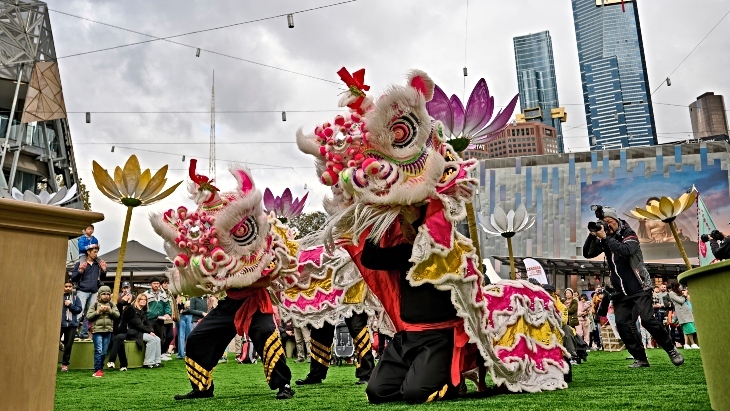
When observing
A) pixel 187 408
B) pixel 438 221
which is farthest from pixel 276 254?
pixel 438 221

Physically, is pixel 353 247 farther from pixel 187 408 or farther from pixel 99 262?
pixel 99 262

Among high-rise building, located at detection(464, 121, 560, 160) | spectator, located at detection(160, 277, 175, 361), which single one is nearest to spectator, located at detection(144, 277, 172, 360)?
spectator, located at detection(160, 277, 175, 361)

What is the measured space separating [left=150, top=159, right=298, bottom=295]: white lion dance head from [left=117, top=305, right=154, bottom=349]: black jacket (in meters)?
4.46

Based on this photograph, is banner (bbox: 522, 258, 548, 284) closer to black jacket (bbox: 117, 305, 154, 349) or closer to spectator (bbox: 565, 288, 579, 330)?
spectator (bbox: 565, 288, 579, 330)

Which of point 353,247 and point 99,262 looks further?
point 99,262

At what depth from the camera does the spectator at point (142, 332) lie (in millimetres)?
8781

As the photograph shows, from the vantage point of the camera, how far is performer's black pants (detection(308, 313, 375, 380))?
568 cm

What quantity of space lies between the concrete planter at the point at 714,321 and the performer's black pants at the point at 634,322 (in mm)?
3737

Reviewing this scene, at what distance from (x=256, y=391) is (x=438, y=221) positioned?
8.33ft

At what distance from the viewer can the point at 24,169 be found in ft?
64.5

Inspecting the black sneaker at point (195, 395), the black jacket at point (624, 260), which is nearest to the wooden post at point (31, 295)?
the black sneaker at point (195, 395)

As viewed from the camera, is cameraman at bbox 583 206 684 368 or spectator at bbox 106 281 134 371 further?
spectator at bbox 106 281 134 371

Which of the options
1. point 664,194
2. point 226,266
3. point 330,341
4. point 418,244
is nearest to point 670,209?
point 330,341

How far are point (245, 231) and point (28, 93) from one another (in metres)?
16.1
